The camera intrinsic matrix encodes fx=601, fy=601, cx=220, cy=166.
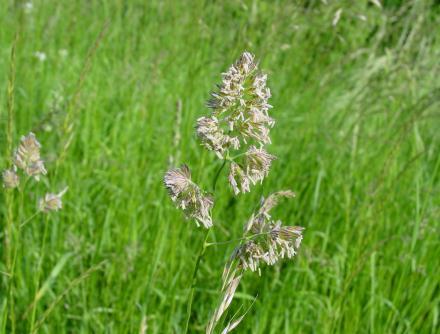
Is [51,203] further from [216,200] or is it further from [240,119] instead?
[216,200]

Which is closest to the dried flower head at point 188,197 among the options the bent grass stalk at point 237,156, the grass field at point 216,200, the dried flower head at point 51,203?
the bent grass stalk at point 237,156

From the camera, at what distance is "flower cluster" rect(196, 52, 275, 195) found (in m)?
1.11

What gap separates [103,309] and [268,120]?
4.15 feet

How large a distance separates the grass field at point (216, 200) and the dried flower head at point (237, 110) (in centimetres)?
59

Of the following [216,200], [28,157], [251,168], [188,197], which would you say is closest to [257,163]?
[251,168]

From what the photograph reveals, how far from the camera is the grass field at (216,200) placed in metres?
2.15

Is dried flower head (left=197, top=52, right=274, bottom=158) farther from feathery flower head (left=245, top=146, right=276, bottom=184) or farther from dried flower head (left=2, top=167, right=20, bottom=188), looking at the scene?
dried flower head (left=2, top=167, right=20, bottom=188)

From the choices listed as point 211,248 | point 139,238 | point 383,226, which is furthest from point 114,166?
point 383,226

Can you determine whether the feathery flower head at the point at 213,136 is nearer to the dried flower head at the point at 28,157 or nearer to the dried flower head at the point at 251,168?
the dried flower head at the point at 251,168

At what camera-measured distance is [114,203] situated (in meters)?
2.74

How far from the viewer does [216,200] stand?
108 inches

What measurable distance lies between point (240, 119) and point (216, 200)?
1629mm

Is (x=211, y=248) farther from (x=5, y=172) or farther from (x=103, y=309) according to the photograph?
(x=5, y=172)

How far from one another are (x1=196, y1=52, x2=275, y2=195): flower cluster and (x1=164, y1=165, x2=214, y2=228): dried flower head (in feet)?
0.21
